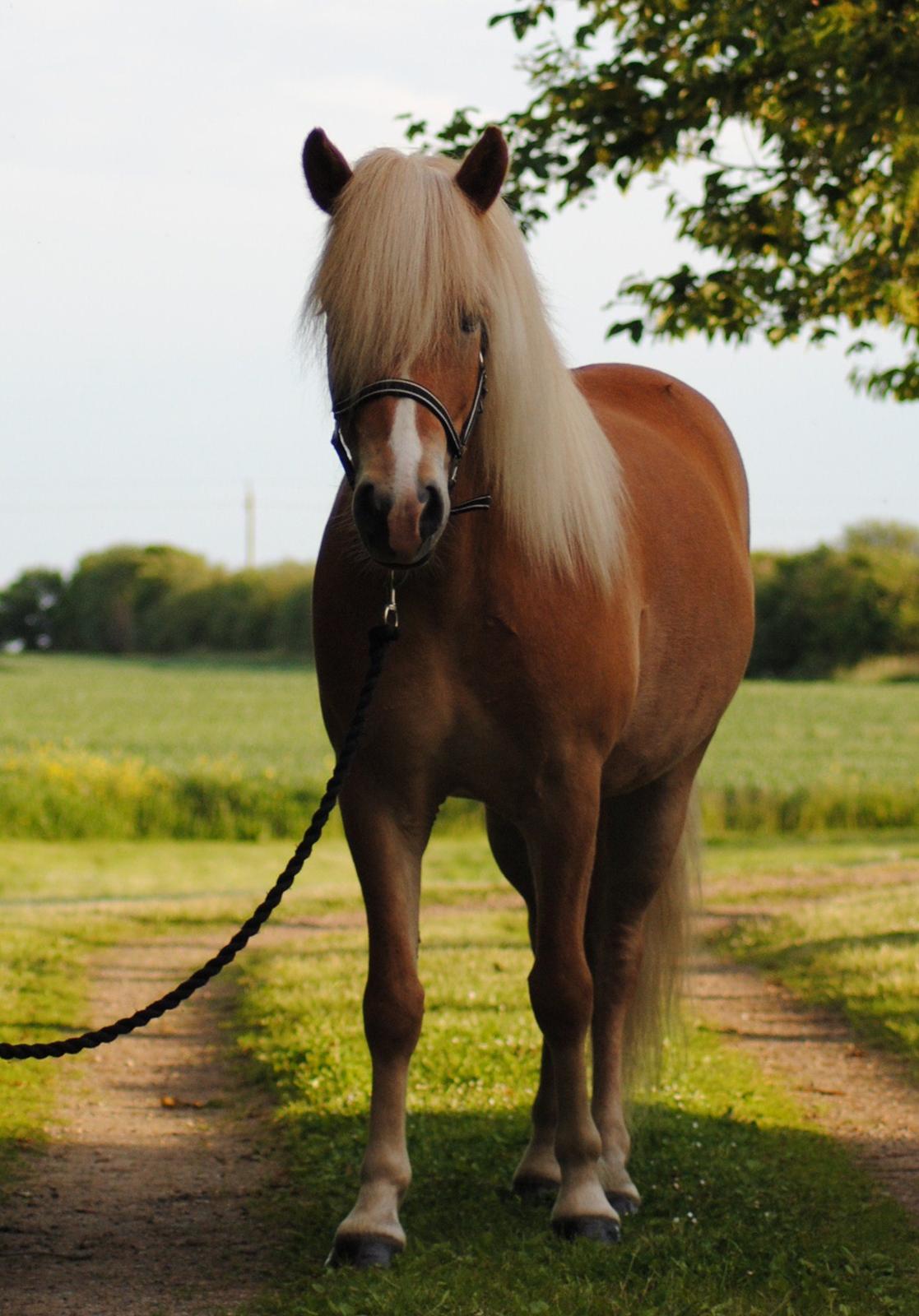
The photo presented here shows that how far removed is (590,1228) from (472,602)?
166cm

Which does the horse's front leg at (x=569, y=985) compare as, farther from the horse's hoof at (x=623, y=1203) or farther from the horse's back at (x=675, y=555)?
the horse's back at (x=675, y=555)

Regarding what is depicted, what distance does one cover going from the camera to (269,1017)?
6.89 metres

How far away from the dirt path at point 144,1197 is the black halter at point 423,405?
1955 millimetres

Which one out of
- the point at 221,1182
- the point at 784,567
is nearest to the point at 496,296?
the point at 221,1182

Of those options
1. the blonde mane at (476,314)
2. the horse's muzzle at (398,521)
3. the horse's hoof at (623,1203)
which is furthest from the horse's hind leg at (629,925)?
the horse's muzzle at (398,521)

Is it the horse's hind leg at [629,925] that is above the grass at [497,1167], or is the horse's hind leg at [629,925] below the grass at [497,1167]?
above

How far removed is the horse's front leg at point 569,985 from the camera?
11.9 feet

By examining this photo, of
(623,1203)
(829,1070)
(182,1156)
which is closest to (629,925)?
(623,1203)

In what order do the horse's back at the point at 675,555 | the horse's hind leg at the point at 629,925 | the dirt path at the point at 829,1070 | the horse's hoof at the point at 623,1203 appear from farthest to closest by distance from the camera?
1. the dirt path at the point at 829,1070
2. the horse's hind leg at the point at 629,925
3. the horse's back at the point at 675,555
4. the horse's hoof at the point at 623,1203

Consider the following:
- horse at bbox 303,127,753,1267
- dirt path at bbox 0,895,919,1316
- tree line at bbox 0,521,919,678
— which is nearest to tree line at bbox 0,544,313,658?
tree line at bbox 0,521,919,678

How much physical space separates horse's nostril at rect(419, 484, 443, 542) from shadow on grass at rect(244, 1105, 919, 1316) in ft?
5.47

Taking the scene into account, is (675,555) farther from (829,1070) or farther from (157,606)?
(157,606)

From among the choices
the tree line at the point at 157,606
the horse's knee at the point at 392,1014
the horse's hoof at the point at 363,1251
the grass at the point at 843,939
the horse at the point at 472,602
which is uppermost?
the tree line at the point at 157,606

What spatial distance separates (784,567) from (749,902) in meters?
37.5
